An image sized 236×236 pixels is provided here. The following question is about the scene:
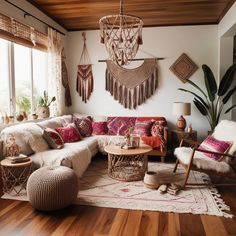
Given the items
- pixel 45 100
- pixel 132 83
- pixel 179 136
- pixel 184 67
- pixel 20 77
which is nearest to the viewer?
pixel 20 77

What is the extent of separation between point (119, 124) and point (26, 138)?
2138 millimetres

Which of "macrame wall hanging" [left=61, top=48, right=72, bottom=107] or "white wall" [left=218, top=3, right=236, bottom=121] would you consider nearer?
"white wall" [left=218, top=3, right=236, bottom=121]

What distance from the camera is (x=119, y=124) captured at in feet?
17.0

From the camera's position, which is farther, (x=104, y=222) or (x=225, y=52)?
(x=225, y=52)

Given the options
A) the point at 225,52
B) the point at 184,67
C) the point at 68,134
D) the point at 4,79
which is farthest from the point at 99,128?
the point at 225,52

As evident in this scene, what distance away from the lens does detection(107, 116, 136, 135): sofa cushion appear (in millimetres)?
A: 5111

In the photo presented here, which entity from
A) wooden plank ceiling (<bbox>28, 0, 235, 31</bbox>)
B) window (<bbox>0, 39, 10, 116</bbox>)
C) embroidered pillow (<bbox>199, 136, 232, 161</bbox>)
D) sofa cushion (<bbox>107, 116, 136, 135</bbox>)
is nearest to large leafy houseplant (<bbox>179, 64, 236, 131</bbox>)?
wooden plank ceiling (<bbox>28, 0, 235, 31</bbox>)

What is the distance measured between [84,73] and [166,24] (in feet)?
6.83

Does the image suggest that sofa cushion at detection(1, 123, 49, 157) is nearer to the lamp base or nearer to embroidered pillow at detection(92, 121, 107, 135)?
embroidered pillow at detection(92, 121, 107, 135)

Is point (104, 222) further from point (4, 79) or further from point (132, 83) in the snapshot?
point (132, 83)

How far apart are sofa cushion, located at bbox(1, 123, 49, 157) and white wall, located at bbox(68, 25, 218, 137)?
87.1 inches

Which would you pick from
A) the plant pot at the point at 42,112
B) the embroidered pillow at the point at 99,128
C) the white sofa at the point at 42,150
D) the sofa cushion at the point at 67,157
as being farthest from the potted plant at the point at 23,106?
the embroidered pillow at the point at 99,128

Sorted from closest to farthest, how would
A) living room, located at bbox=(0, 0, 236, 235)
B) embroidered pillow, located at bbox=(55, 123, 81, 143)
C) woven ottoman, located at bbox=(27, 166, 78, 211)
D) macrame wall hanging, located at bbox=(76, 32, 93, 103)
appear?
living room, located at bbox=(0, 0, 236, 235), woven ottoman, located at bbox=(27, 166, 78, 211), embroidered pillow, located at bbox=(55, 123, 81, 143), macrame wall hanging, located at bbox=(76, 32, 93, 103)

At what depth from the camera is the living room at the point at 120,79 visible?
2.45 metres
